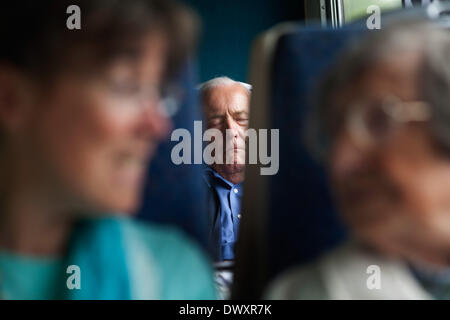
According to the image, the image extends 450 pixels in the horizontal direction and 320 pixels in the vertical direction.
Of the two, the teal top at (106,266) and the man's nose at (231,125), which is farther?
the man's nose at (231,125)

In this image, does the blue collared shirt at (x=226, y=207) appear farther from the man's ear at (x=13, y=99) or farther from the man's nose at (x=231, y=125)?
the man's ear at (x=13, y=99)

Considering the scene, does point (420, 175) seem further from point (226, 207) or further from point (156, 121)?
point (226, 207)

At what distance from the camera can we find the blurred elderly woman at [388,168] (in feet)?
2.31

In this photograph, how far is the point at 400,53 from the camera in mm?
730

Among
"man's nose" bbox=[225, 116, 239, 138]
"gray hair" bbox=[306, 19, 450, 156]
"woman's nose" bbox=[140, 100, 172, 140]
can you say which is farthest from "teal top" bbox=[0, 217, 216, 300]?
"man's nose" bbox=[225, 116, 239, 138]

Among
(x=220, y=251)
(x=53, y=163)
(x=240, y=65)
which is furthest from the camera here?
(x=240, y=65)

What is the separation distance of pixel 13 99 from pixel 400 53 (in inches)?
20.8

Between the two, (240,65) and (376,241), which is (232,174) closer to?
(240,65)

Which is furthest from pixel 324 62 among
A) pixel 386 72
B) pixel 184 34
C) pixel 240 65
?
pixel 240 65

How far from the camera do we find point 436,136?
705 mm

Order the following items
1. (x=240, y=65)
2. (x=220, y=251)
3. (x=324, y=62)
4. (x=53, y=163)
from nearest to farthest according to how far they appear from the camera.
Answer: (x=53, y=163) → (x=324, y=62) → (x=220, y=251) → (x=240, y=65)

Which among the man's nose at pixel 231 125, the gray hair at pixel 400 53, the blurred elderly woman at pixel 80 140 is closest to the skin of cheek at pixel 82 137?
the blurred elderly woman at pixel 80 140

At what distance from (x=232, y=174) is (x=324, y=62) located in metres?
0.89

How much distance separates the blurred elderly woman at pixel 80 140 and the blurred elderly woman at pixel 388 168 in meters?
0.25
